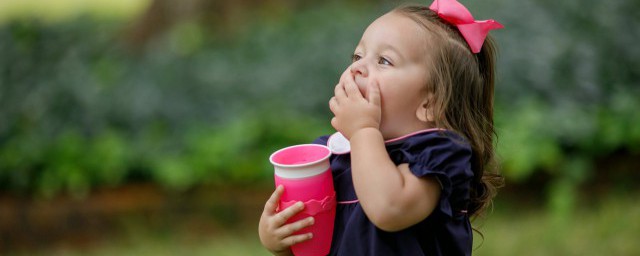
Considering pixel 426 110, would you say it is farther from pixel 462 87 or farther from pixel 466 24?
pixel 466 24

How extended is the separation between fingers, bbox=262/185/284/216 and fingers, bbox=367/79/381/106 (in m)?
0.34

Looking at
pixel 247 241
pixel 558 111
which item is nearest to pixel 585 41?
pixel 558 111

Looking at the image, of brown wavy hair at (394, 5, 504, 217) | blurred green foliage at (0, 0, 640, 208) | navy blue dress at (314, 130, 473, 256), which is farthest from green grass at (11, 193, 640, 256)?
navy blue dress at (314, 130, 473, 256)

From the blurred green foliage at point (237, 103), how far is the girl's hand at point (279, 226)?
2.82 m

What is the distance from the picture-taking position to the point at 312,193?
2.27 metres

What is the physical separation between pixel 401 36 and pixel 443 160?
38 centimetres

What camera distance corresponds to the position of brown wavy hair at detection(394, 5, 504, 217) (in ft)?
7.75

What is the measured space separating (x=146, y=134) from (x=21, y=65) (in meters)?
1.10

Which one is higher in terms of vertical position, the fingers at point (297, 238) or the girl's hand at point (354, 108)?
the girl's hand at point (354, 108)

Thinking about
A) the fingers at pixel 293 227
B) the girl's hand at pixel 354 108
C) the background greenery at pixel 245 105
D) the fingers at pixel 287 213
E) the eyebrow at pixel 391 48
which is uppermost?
the eyebrow at pixel 391 48

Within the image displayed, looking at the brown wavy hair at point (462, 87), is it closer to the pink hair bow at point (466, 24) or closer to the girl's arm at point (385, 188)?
the pink hair bow at point (466, 24)

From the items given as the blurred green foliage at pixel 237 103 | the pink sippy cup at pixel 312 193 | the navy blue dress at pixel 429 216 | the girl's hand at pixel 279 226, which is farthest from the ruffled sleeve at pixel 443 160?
the blurred green foliage at pixel 237 103

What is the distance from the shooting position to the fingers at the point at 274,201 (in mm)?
2270

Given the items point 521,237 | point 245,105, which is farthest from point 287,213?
point 245,105
